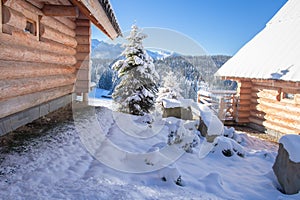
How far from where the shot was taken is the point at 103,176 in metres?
3.11

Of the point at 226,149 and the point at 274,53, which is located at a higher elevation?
the point at 274,53

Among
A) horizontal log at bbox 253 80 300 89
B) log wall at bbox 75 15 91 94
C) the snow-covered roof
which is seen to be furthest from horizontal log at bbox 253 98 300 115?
log wall at bbox 75 15 91 94

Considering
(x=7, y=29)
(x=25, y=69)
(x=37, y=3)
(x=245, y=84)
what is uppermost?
(x=37, y=3)

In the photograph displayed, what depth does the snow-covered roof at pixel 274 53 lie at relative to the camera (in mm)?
8078

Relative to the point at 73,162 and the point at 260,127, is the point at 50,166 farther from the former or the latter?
the point at 260,127

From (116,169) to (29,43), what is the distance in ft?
10.6

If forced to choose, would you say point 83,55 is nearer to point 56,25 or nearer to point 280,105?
point 56,25

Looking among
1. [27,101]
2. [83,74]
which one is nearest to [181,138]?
[27,101]

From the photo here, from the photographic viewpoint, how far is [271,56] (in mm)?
9281

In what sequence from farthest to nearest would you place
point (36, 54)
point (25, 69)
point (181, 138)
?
point (181, 138) → point (36, 54) → point (25, 69)

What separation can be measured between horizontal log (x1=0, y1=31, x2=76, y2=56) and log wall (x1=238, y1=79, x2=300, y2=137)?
7.27 meters

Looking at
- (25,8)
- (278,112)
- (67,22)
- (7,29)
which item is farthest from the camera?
(278,112)

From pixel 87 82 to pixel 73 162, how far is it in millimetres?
4924

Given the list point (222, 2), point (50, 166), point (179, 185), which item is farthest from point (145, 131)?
point (222, 2)
